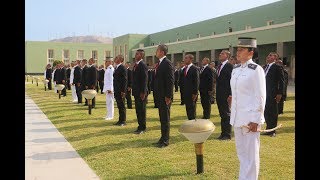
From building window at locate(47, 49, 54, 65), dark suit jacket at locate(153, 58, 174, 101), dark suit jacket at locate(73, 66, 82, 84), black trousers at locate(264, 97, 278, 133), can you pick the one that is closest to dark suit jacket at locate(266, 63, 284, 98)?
black trousers at locate(264, 97, 278, 133)

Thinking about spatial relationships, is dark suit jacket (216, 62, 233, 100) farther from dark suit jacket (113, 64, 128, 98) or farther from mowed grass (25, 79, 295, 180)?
dark suit jacket (113, 64, 128, 98)

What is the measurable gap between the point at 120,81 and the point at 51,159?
448 cm

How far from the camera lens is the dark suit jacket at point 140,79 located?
31.3 ft

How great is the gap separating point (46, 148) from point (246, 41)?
202 inches

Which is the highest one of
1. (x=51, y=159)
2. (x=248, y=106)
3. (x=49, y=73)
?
(x=49, y=73)

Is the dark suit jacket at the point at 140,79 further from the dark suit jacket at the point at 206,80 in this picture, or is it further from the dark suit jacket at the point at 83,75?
the dark suit jacket at the point at 83,75

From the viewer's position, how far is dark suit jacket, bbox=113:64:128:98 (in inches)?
439

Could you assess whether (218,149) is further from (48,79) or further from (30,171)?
(48,79)

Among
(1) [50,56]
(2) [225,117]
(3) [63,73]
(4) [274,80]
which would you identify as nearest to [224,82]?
(2) [225,117]

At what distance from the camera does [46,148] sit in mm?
8117

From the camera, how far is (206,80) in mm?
11344

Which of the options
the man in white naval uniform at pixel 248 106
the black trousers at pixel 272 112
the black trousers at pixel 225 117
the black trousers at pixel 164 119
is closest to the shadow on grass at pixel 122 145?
the black trousers at pixel 164 119

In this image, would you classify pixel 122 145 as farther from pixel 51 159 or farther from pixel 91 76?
pixel 91 76

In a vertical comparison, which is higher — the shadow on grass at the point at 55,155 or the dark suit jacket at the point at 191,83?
the dark suit jacket at the point at 191,83
